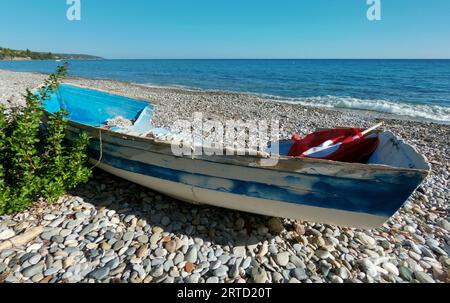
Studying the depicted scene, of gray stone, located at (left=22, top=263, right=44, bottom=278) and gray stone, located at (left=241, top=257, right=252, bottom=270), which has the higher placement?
gray stone, located at (left=22, top=263, right=44, bottom=278)

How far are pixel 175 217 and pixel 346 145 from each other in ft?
8.75

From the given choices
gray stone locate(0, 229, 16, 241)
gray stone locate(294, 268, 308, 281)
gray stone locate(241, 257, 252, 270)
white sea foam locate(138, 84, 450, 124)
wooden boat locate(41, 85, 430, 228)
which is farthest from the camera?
white sea foam locate(138, 84, 450, 124)

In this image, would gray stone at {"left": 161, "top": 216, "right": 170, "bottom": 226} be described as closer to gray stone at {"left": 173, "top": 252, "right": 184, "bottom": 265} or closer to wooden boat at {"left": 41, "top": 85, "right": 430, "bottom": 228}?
wooden boat at {"left": 41, "top": 85, "right": 430, "bottom": 228}

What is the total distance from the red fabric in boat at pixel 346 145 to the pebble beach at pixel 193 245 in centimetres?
109

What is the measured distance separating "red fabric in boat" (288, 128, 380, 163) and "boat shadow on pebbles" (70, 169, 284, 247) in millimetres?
1208

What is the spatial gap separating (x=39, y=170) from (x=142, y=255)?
6.63 feet

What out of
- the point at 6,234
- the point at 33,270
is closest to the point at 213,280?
the point at 33,270

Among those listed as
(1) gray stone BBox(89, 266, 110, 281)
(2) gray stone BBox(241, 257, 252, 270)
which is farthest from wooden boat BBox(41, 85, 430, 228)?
(1) gray stone BBox(89, 266, 110, 281)

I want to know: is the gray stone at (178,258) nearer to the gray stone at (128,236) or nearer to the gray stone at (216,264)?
the gray stone at (216,264)

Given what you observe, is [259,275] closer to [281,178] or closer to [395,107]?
[281,178]

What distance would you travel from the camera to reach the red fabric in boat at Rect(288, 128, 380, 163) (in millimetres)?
3434

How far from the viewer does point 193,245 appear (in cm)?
323

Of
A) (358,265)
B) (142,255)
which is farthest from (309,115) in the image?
(142,255)

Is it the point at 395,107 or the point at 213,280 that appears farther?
Answer: the point at 395,107
